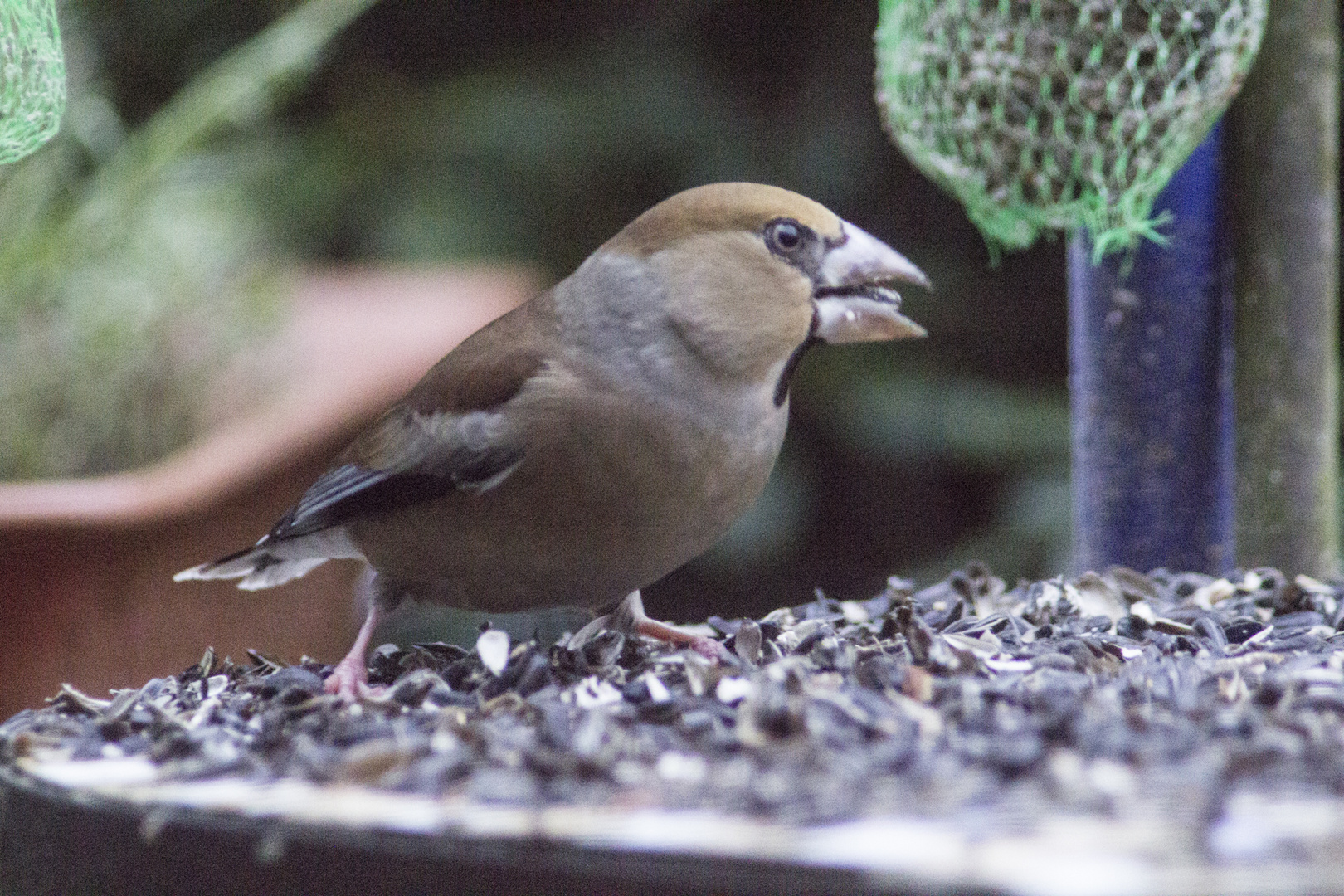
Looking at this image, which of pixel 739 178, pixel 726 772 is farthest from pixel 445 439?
pixel 739 178

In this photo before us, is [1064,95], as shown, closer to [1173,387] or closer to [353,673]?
[1173,387]

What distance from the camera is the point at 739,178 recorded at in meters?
4.96

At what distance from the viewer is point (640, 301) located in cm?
204

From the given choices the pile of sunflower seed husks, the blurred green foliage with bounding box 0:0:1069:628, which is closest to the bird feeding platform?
the pile of sunflower seed husks

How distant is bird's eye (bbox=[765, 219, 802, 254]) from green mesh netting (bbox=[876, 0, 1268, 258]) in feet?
1.79

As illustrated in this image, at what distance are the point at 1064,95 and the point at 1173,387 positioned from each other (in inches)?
21.1

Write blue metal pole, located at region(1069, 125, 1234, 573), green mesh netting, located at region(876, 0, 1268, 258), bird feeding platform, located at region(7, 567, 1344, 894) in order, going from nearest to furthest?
bird feeding platform, located at region(7, 567, 1344, 894), green mesh netting, located at region(876, 0, 1268, 258), blue metal pole, located at region(1069, 125, 1234, 573)

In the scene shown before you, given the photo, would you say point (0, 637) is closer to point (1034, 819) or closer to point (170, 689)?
point (170, 689)

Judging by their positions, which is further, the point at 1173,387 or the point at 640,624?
the point at 1173,387

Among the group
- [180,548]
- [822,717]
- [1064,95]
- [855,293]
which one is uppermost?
[1064,95]

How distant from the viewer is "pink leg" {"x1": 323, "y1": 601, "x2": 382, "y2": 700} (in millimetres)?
1828

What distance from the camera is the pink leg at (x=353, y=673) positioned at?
72.0 inches

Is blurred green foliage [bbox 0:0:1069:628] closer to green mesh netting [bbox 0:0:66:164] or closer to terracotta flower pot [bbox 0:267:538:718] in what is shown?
terracotta flower pot [bbox 0:267:538:718]

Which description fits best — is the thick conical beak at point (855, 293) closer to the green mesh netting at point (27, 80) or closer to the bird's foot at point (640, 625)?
the bird's foot at point (640, 625)
